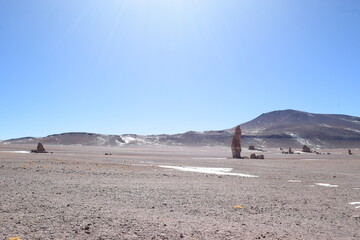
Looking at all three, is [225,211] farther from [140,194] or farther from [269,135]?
[269,135]

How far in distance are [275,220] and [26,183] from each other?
10.0 meters

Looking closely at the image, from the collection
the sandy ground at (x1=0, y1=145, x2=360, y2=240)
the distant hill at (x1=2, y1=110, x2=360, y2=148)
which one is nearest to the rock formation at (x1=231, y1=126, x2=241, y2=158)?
the sandy ground at (x1=0, y1=145, x2=360, y2=240)

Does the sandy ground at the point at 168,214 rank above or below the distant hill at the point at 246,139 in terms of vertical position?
below

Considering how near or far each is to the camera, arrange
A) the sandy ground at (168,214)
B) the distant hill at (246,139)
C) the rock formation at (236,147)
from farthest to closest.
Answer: the distant hill at (246,139)
the rock formation at (236,147)
the sandy ground at (168,214)

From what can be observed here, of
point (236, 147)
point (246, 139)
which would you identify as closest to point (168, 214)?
point (236, 147)

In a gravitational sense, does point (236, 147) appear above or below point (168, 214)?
above

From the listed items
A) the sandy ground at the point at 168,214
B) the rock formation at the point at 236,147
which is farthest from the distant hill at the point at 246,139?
the sandy ground at the point at 168,214

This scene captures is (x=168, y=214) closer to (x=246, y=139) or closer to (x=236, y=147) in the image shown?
(x=236, y=147)

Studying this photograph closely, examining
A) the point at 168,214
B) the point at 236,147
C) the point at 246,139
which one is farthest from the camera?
the point at 246,139

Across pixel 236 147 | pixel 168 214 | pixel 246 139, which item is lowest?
pixel 168 214

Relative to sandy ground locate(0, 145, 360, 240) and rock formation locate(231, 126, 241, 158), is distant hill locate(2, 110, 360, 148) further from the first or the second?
sandy ground locate(0, 145, 360, 240)

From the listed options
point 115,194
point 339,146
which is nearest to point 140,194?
point 115,194

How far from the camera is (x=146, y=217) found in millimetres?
8094

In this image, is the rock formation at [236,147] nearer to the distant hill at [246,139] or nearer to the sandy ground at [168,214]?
the sandy ground at [168,214]
